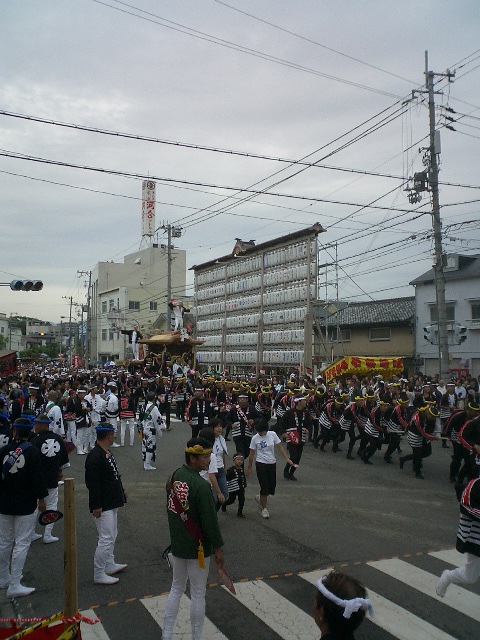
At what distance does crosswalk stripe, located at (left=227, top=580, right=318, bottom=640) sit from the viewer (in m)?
4.99

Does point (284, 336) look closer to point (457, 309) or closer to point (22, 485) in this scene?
point (457, 309)

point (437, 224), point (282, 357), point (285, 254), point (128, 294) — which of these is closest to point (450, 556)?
point (437, 224)

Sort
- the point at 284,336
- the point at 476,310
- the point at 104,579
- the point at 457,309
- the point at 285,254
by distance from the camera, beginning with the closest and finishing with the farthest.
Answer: the point at 104,579 < the point at 285,254 < the point at 284,336 < the point at 476,310 < the point at 457,309

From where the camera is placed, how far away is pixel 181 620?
521 cm

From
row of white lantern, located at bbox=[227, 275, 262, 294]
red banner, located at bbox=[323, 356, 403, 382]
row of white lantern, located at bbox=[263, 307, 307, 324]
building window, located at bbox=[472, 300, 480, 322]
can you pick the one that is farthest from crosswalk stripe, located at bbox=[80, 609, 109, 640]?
building window, located at bbox=[472, 300, 480, 322]

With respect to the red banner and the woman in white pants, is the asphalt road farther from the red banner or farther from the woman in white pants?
the red banner

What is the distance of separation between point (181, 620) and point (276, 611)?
0.92 metres

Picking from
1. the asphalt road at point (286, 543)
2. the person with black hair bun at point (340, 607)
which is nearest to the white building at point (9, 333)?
the asphalt road at point (286, 543)

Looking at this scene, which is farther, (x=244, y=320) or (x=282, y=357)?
(x=244, y=320)

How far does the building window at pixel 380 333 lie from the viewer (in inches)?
1484

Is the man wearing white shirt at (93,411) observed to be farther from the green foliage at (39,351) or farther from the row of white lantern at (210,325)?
the green foliage at (39,351)

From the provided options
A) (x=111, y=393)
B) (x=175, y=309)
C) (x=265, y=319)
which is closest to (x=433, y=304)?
(x=265, y=319)

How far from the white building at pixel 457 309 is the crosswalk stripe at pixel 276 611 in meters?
26.1

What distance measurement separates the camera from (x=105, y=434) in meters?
6.43
